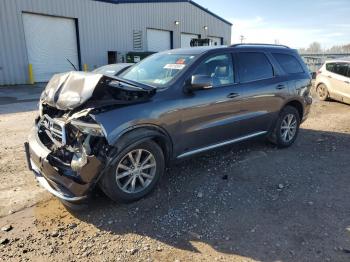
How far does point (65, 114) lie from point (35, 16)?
1678 cm

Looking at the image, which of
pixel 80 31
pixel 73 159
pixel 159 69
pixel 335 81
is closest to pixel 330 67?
pixel 335 81

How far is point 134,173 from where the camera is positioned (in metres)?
3.73

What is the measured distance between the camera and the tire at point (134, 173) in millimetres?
3496

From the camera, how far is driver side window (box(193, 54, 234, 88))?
177 inches

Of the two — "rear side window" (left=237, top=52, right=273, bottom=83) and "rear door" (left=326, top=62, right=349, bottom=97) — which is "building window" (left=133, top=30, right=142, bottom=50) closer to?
"rear door" (left=326, top=62, right=349, bottom=97)

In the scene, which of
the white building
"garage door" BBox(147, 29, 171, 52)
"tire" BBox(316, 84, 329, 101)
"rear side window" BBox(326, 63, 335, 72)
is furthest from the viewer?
"garage door" BBox(147, 29, 171, 52)

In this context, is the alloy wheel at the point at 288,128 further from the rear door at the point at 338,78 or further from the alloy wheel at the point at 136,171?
the rear door at the point at 338,78

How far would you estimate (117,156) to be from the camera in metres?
3.43

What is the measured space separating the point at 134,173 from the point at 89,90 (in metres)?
1.06

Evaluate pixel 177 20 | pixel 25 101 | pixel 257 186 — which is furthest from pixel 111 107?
pixel 177 20

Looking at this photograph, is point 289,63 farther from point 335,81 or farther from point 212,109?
point 335,81

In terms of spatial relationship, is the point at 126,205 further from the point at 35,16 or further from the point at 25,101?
the point at 35,16

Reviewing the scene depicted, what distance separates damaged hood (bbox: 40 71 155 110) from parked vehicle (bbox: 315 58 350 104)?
364 inches

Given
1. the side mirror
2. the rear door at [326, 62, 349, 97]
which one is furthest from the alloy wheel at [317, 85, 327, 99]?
the side mirror
